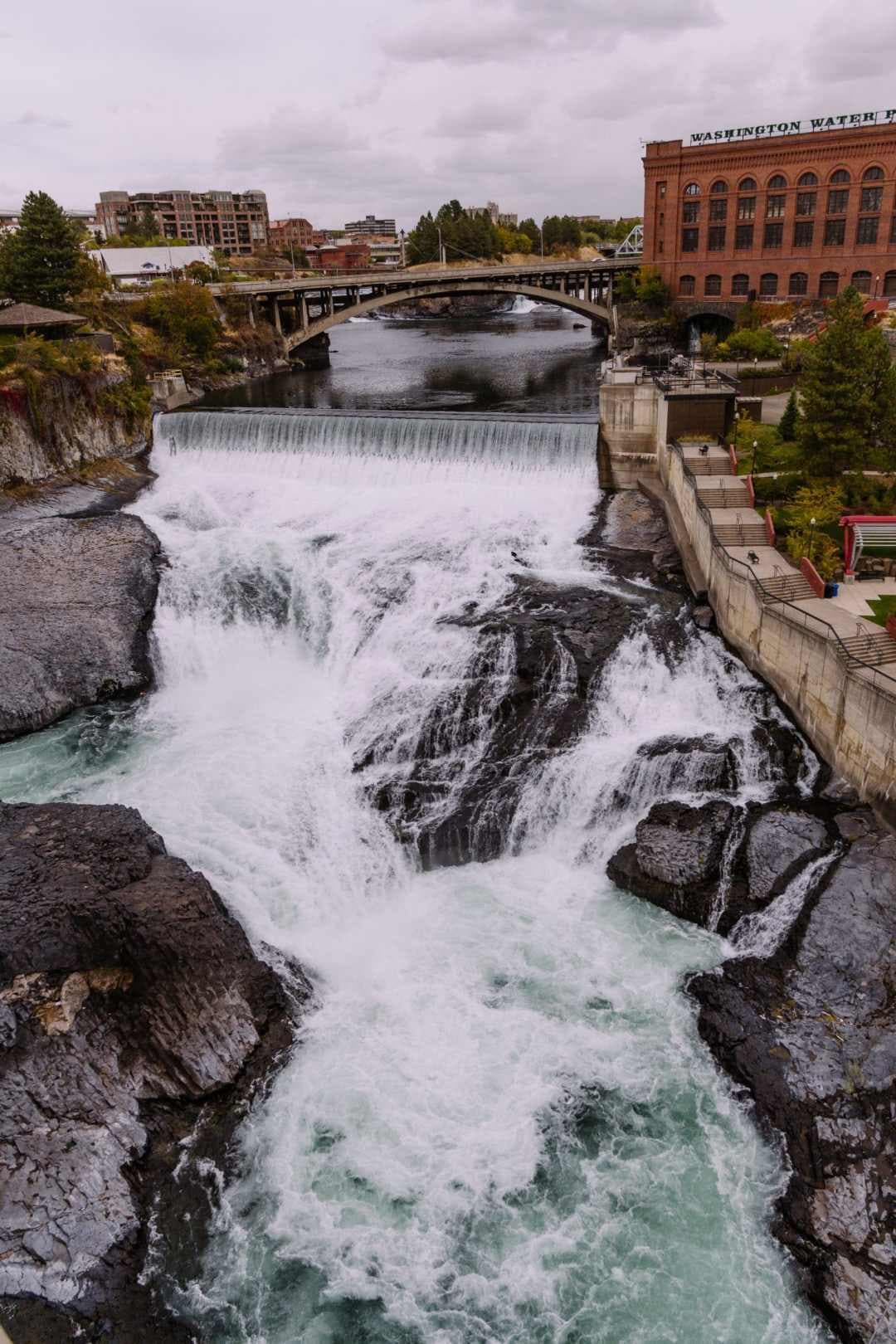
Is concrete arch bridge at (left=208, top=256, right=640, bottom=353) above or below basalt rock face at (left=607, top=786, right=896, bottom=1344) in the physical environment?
above

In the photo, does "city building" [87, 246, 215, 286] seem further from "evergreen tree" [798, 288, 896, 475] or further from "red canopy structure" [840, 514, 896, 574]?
"red canopy structure" [840, 514, 896, 574]

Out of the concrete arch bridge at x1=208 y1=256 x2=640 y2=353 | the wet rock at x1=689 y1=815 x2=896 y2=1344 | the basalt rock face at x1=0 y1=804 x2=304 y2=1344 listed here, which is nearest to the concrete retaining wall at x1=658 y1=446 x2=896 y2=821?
the wet rock at x1=689 y1=815 x2=896 y2=1344

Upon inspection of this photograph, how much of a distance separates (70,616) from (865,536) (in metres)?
23.6

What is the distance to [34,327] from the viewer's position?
46938 millimetres

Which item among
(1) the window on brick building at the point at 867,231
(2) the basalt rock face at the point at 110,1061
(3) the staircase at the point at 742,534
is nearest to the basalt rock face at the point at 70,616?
(2) the basalt rock face at the point at 110,1061

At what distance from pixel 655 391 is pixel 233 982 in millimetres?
28463

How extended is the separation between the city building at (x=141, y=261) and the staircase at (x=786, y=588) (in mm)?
76202

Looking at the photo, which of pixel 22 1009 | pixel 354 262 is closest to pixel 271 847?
pixel 22 1009

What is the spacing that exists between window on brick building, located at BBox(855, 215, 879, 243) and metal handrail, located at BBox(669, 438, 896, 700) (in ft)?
153

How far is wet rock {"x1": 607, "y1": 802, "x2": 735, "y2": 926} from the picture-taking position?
18656 mm

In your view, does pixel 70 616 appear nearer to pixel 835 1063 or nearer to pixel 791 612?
pixel 791 612

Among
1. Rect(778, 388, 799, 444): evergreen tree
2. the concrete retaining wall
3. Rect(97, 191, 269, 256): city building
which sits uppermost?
Rect(97, 191, 269, 256): city building

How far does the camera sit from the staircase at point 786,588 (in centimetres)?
2320

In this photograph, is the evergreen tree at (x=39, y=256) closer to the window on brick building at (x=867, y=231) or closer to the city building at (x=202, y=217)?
the window on brick building at (x=867, y=231)
